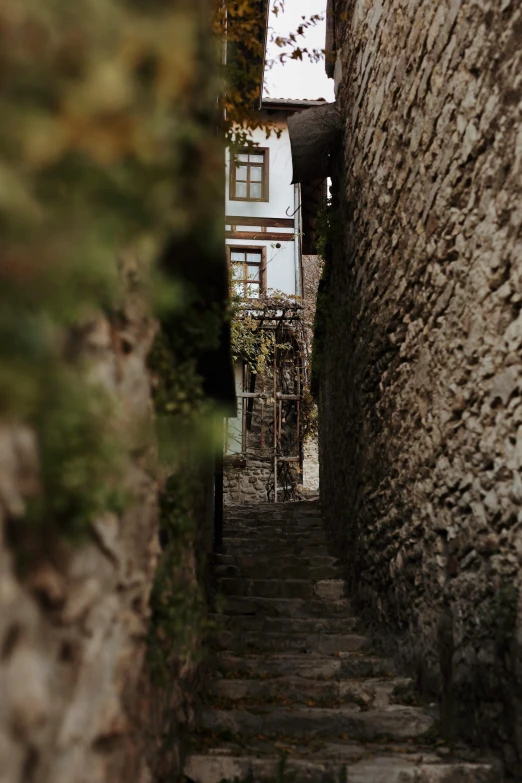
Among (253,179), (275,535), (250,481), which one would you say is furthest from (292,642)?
(253,179)

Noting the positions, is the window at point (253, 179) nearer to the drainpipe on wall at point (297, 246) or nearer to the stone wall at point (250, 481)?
the drainpipe on wall at point (297, 246)

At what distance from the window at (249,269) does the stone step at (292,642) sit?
9.01 metres

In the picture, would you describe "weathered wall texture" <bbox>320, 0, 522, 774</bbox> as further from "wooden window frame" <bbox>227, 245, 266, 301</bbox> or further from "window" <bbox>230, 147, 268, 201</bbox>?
"window" <bbox>230, 147, 268, 201</bbox>

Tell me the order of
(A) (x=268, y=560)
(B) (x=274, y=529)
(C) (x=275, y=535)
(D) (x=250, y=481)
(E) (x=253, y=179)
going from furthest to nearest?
(E) (x=253, y=179) < (D) (x=250, y=481) < (B) (x=274, y=529) < (C) (x=275, y=535) < (A) (x=268, y=560)

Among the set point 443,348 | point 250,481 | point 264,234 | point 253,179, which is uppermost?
point 253,179

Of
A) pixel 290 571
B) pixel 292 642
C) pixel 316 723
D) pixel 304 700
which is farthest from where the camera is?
pixel 290 571

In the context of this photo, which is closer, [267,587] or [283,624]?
[283,624]

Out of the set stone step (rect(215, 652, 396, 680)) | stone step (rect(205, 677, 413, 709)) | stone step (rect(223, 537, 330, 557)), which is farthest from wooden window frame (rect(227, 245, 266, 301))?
stone step (rect(205, 677, 413, 709))

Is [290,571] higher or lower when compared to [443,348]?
lower

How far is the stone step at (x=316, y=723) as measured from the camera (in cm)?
359

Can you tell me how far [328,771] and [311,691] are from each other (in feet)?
3.18

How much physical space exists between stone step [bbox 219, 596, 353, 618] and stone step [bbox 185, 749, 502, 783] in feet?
6.77

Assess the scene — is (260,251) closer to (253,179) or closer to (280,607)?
(253,179)

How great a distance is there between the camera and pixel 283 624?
496cm
